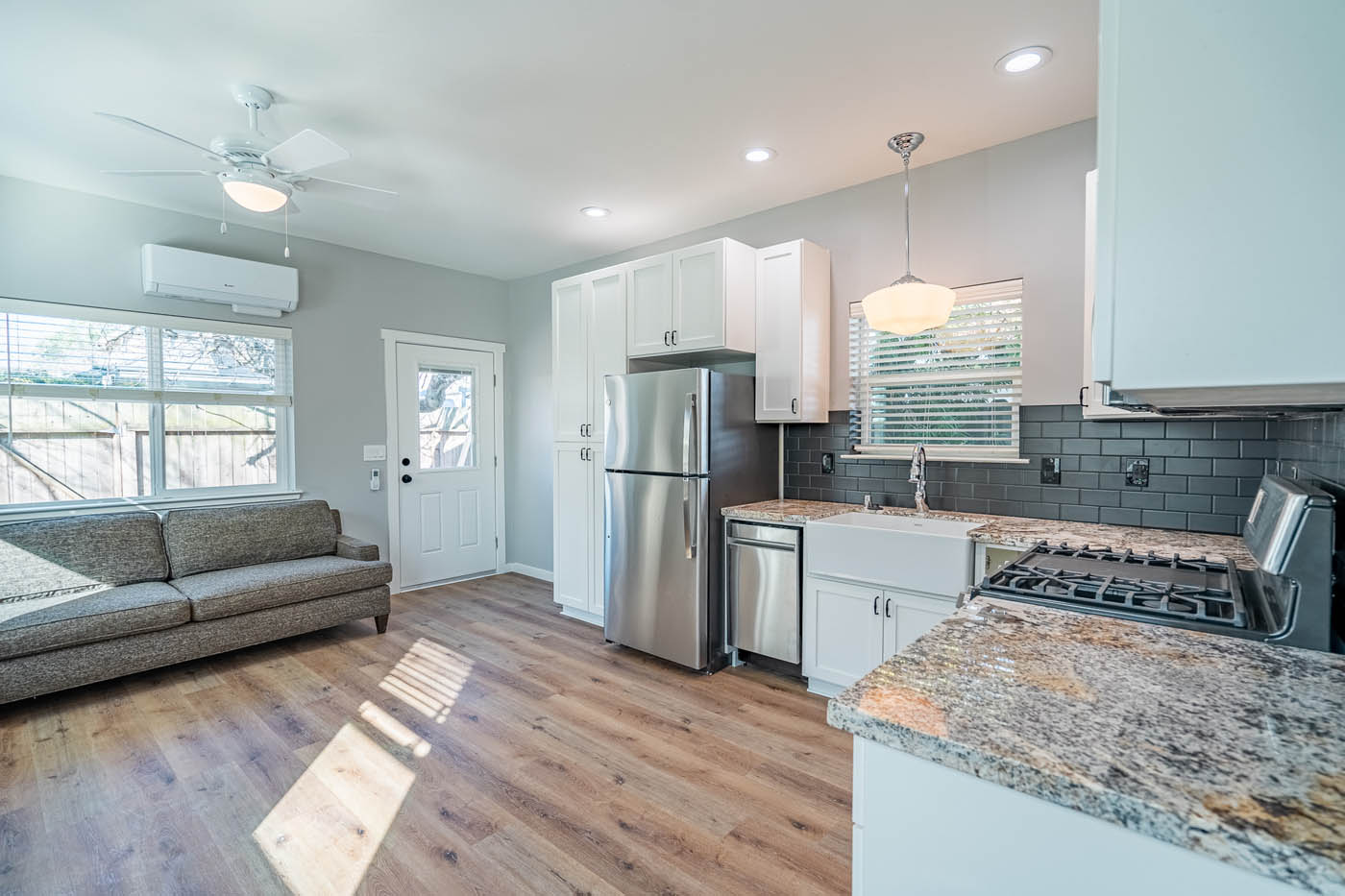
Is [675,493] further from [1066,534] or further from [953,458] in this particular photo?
[1066,534]

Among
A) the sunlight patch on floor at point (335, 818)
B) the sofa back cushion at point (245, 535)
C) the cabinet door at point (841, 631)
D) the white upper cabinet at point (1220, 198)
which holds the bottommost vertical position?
the sunlight patch on floor at point (335, 818)

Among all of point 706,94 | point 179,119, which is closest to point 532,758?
point 706,94

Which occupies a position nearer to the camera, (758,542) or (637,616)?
(758,542)

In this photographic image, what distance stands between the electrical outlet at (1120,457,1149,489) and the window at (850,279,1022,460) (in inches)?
18.0

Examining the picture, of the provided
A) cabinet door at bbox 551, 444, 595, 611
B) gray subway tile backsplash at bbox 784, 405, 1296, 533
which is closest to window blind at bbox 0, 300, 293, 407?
cabinet door at bbox 551, 444, 595, 611

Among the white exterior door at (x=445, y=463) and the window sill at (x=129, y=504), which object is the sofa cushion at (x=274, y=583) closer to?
the window sill at (x=129, y=504)

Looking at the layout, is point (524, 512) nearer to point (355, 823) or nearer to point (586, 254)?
point (586, 254)

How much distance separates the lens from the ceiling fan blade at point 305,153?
2.38 meters

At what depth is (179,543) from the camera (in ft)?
12.1

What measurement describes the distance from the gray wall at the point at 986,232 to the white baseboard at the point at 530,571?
2939mm

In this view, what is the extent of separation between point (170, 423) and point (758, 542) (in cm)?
372

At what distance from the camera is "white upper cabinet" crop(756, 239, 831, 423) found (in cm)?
332

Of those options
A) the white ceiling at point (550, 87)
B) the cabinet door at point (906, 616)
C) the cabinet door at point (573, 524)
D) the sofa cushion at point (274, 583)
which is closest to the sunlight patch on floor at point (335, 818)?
the sofa cushion at point (274, 583)

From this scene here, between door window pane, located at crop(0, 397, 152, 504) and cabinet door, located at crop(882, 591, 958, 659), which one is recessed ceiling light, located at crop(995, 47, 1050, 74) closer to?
cabinet door, located at crop(882, 591, 958, 659)
